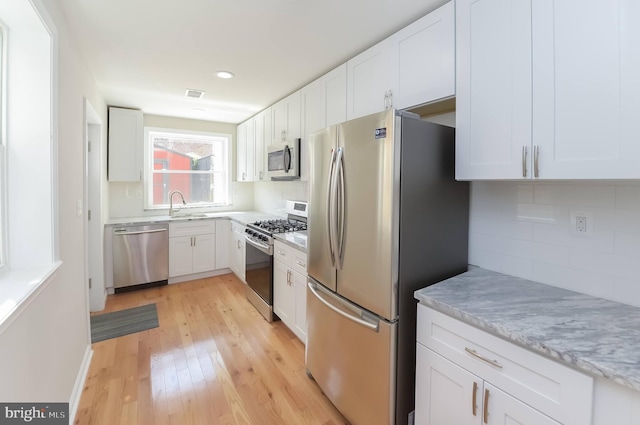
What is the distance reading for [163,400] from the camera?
1.96m

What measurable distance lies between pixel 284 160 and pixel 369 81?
1.38m

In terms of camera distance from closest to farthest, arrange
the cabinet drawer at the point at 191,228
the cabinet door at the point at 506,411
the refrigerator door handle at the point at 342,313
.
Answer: the cabinet door at the point at 506,411 < the refrigerator door handle at the point at 342,313 < the cabinet drawer at the point at 191,228

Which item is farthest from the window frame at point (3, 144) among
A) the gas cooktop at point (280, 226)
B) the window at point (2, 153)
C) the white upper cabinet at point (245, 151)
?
the white upper cabinet at point (245, 151)

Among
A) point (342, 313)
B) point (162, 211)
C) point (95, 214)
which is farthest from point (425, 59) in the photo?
point (162, 211)

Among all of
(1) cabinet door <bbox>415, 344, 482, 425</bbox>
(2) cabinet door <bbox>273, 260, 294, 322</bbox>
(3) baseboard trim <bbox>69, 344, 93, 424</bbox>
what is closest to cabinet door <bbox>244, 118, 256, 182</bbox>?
(2) cabinet door <bbox>273, 260, 294, 322</bbox>

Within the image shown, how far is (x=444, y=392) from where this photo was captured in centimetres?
133

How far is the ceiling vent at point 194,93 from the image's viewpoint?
10.9 ft

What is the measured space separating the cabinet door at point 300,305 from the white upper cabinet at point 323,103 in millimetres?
1084

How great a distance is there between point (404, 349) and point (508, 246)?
2.76 ft

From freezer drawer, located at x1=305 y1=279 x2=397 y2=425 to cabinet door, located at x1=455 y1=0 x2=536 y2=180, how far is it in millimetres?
964

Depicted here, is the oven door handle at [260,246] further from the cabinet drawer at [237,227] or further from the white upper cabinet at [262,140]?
the white upper cabinet at [262,140]

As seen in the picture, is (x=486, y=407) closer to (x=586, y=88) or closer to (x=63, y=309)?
(x=586, y=88)

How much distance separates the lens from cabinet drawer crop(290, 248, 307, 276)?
8.00ft

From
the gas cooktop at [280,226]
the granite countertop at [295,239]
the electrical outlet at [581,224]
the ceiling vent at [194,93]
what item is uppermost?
the ceiling vent at [194,93]
